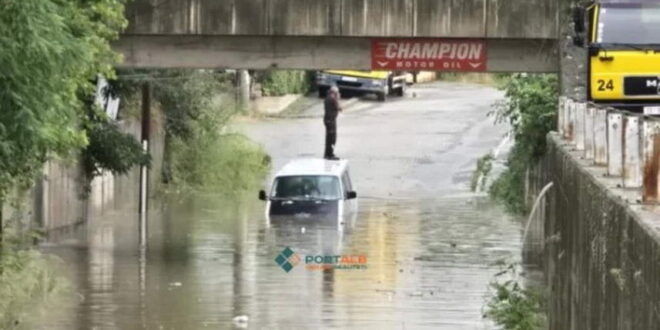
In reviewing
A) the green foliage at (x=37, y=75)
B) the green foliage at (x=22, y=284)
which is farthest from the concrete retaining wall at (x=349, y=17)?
the green foliage at (x=37, y=75)

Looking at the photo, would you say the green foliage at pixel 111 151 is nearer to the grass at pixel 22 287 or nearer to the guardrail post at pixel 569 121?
the grass at pixel 22 287

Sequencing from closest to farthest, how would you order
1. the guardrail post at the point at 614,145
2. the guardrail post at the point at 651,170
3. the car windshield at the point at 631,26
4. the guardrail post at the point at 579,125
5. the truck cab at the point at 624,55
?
the guardrail post at the point at 651,170 < the guardrail post at the point at 614,145 < the guardrail post at the point at 579,125 < the truck cab at the point at 624,55 < the car windshield at the point at 631,26

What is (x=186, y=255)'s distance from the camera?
24922 mm

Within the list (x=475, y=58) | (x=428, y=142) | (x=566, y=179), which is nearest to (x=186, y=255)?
(x=475, y=58)

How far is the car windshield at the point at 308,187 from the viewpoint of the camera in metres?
26.9

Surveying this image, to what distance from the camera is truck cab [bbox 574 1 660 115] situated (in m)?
18.9

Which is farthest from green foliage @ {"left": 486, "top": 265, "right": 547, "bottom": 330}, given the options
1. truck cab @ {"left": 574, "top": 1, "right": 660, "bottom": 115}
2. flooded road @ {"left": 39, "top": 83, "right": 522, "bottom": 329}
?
truck cab @ {"left": 574, "top": 1, "right": 660, "bottom": 115}

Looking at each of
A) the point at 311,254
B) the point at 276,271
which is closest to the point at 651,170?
the point at 276,271

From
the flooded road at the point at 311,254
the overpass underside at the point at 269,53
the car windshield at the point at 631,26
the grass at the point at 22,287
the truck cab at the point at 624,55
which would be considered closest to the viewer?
the grass at the point at 22,287

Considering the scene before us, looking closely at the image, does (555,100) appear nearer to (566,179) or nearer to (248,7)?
(248,7)

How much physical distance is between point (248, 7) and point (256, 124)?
24.2m

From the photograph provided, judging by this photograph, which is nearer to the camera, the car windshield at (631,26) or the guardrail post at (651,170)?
the guardrail post at (651,170)

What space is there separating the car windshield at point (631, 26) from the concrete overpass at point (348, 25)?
366cm

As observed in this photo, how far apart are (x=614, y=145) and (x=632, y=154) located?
1052 millimetres
